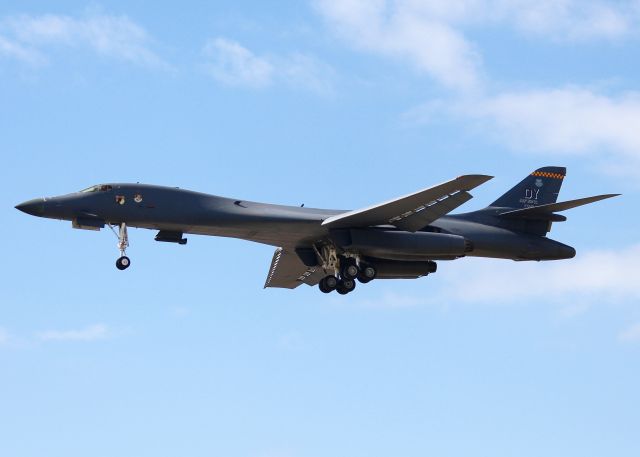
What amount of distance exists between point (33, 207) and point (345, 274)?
10.5 m

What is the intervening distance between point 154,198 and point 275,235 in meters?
4.39

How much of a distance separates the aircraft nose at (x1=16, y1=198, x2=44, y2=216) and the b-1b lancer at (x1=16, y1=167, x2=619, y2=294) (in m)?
0.03

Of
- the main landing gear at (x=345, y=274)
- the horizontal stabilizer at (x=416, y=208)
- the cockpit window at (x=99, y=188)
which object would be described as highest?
the cockpit window at (x=99, y=188)

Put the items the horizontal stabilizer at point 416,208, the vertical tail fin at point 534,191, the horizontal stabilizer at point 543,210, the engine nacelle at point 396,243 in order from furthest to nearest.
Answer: the vertical tail fin at point 534,191
the engine nacelle at point 396,243
the horizontal stabilizer at point 543,210
the horizontal stabilizer at point 416,208

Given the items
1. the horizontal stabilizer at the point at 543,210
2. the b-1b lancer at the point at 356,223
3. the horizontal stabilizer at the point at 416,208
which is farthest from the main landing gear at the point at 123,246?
the horizontal stabilizer at the point at 543,210

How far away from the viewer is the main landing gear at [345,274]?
144 ft

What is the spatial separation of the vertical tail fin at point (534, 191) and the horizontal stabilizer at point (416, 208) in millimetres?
4199

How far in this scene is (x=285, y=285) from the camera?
48.7 m

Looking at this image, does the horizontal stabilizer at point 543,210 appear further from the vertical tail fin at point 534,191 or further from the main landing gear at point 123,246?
the main landing gear at point 123,246

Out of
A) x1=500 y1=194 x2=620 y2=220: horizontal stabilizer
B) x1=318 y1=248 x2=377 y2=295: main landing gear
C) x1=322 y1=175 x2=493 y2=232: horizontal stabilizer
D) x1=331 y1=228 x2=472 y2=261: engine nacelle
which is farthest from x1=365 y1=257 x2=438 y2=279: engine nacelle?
x1=500 y1=194 x2=620 y2=220: horizontal stabilizer

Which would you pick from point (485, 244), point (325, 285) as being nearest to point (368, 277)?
point (325, 285)

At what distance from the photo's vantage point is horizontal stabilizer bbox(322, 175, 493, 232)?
40312mm

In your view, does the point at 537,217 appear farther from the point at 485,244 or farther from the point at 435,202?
the point at 435,202

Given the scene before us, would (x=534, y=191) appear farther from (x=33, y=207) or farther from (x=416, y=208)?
(x=33, y=207)
